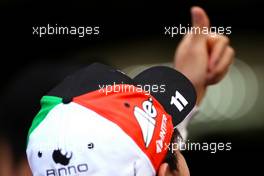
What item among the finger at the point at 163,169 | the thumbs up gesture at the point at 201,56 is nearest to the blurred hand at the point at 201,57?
the thumbs up gesture at the point at 201,56

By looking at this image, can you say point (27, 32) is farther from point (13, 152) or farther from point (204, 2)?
Result: point (204, 2)

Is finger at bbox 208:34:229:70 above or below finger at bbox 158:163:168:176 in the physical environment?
above

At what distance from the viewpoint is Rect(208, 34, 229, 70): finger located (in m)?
0.92

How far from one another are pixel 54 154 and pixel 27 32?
513mm

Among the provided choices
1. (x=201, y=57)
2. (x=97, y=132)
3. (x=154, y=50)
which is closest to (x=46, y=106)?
(x=97, y=132)

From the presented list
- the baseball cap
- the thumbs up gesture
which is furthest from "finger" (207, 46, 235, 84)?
the baseball cap

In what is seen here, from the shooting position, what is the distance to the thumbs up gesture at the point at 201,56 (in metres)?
0.91

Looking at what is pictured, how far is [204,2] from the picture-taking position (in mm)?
1139

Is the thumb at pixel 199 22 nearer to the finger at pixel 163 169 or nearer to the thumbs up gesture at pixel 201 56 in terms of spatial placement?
the thumbs up gesture at pixel 201 56

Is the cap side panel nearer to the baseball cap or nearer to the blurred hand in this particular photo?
the baseball cap

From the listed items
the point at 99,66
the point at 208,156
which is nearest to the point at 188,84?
the point at 99,66

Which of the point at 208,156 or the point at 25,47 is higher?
the point at 25,47

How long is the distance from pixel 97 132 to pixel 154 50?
1.84 feet

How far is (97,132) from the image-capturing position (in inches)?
24.8
